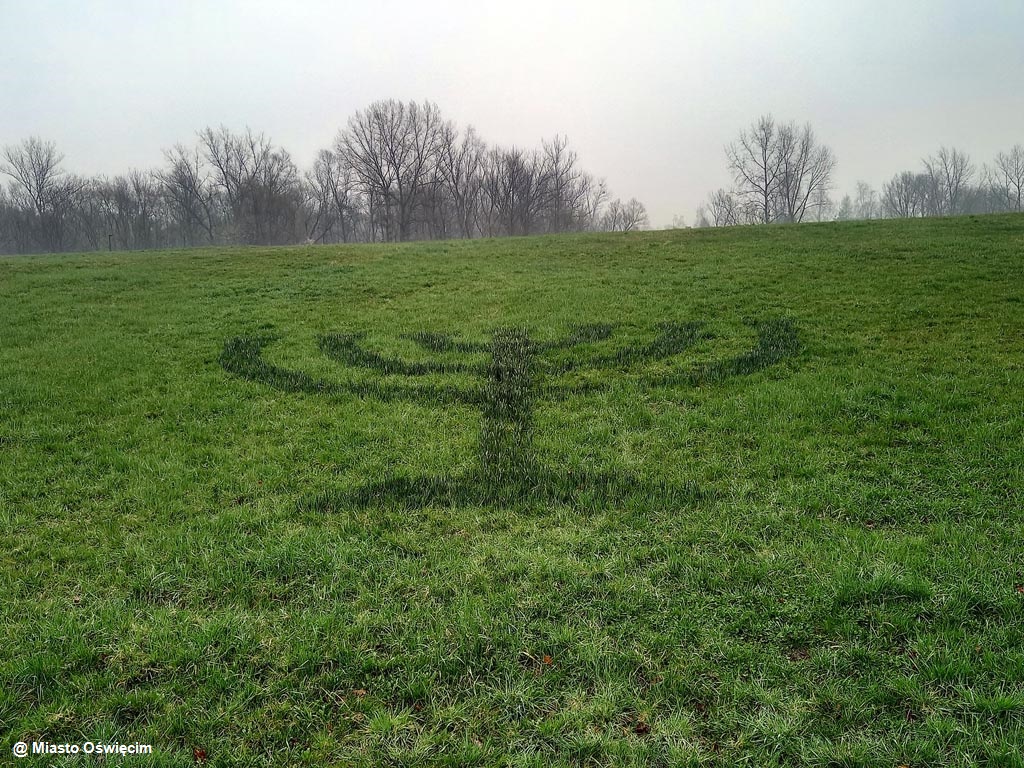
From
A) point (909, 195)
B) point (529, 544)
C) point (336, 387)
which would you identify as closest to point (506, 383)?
point (336, 387)

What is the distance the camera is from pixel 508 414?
Answer: 696cm

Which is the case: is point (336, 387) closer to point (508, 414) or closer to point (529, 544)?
point (508, 414)

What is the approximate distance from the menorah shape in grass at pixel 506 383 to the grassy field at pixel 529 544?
0.05 meters

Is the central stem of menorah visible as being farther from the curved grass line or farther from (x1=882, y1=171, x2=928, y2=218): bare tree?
(x1=882, y1=171, x2=928, y2=218): bare tree

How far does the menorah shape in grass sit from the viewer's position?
5102 mm

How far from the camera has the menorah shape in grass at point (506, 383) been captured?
510cm

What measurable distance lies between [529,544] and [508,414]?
2.78 meters

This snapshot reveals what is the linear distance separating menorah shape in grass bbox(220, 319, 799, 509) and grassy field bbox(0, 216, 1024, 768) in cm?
5

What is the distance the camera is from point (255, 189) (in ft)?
205

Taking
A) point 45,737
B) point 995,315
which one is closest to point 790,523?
point 45,737

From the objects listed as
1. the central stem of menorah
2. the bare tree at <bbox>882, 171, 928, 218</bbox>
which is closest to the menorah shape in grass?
the central stem of menorah

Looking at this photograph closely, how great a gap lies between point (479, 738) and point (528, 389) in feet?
17.3

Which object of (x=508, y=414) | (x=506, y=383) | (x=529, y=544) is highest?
(x=506, y=383)

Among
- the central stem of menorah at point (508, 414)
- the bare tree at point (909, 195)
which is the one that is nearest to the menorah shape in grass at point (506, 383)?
the central stem of menorah at point (508, 414)
